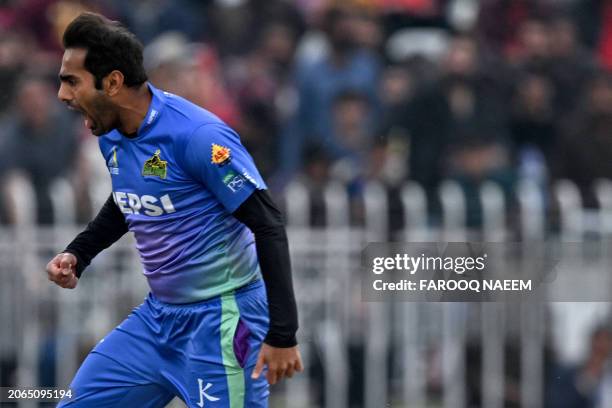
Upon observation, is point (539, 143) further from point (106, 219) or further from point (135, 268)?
point (106, 219)

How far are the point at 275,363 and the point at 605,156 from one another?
6279mm

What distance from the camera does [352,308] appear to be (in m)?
9.27

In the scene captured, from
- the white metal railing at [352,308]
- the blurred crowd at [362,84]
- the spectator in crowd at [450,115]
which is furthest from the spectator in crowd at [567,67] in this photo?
the white metal railing at [352,308]

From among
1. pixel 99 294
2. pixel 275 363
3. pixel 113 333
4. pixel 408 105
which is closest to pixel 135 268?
pixel 99 294

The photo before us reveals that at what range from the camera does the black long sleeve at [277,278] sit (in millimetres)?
4949

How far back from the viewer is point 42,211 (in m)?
8.96

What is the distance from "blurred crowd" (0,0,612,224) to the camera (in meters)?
9.97

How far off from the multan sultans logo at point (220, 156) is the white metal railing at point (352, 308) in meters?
3.96

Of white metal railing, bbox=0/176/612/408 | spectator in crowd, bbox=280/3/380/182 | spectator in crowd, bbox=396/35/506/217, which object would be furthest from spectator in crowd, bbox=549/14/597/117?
white metal railing, bbox=0/176/612/408

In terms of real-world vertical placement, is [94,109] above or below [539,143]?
below

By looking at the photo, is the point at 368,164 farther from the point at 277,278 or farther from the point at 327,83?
the point at 277,278

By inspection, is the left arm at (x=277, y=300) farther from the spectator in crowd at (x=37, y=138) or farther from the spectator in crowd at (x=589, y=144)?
the spectator in crowd at (x=589, y=144)

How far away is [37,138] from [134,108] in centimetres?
469

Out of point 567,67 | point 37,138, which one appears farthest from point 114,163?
point 567,67
